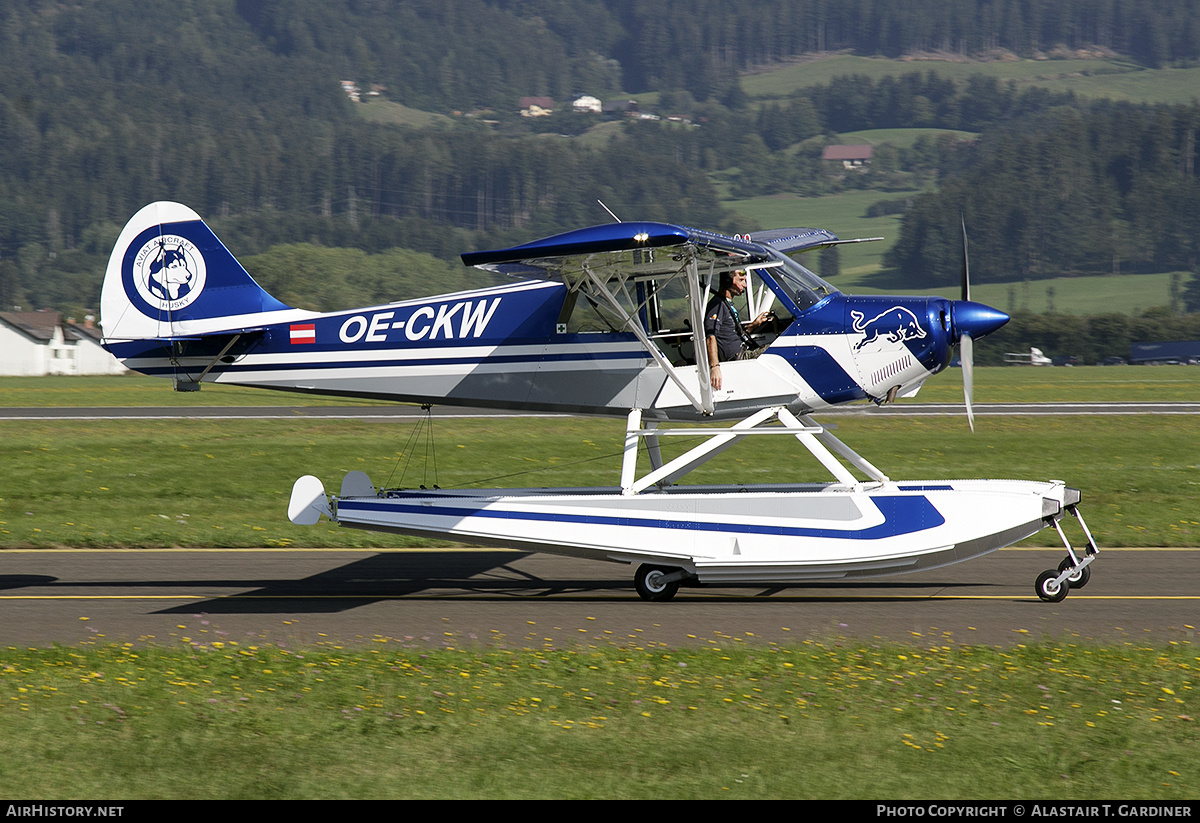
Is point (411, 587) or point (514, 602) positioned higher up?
point (411, 587)

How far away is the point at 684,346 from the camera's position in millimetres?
11656

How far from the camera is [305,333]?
12.2m

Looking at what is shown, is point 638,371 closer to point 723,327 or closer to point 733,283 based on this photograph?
point 723,327

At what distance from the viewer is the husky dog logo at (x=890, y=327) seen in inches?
437

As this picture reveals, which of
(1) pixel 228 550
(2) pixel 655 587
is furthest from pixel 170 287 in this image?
(2) pixel 655 587

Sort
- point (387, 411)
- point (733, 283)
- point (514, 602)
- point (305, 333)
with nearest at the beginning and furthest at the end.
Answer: point (514, 602) < point (733, 283) < point (305, 333) < point (387, 411)

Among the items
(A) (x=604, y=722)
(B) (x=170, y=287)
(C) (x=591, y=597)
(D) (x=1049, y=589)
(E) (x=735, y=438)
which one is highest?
(B) (x=170, y=287)

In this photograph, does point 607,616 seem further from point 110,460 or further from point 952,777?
point 110,460

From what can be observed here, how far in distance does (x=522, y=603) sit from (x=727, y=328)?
3313 mm

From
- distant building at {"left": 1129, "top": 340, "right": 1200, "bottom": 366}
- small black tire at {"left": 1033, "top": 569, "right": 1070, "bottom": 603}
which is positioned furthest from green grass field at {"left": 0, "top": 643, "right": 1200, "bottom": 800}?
distant building at {"left": 1129, "top": 340, "right": 1200, "bottom": 366}

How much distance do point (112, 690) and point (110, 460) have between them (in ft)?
48.9

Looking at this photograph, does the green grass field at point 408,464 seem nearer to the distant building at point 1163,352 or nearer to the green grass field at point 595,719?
the green grass field at point 595,719

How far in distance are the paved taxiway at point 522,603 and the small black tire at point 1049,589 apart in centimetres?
11

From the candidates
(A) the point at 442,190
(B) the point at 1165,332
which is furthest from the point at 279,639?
(A) the point at 442,190
